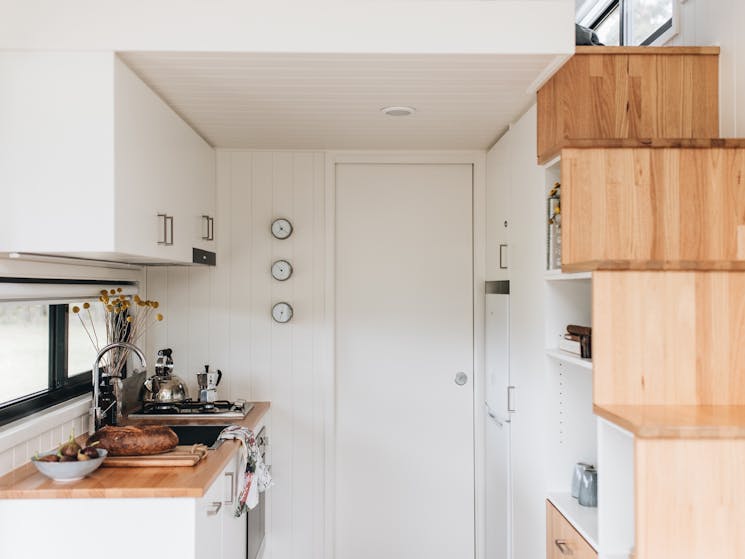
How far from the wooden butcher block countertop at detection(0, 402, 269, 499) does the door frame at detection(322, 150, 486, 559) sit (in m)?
1.31

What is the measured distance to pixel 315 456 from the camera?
3531 millimetres

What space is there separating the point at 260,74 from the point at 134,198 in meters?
0.57

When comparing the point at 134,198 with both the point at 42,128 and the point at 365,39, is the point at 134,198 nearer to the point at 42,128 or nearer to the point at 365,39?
the point at 42,128

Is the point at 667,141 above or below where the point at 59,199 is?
above

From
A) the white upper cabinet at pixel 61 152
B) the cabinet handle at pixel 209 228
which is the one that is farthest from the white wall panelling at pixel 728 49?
the cabinet handle at pixel 209 228

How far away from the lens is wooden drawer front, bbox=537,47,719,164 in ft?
7.30

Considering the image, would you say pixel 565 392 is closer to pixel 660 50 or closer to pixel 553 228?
pixel 553 228

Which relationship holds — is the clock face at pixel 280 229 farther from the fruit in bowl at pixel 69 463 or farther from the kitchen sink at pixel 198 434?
the fruit in bowl at pixel 69 463

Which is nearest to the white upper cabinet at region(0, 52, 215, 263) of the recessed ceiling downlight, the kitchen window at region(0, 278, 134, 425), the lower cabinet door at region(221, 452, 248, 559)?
the kitchen window at region(0, 278, 134, 425)

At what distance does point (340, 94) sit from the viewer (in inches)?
96.6

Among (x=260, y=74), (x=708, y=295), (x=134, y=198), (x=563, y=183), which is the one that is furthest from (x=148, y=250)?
(x=708, y=295)

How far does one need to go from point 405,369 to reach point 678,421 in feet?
6.74

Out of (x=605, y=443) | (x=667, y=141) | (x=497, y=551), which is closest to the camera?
(x=605, y=443)

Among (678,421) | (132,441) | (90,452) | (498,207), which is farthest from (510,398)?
(90,452)
